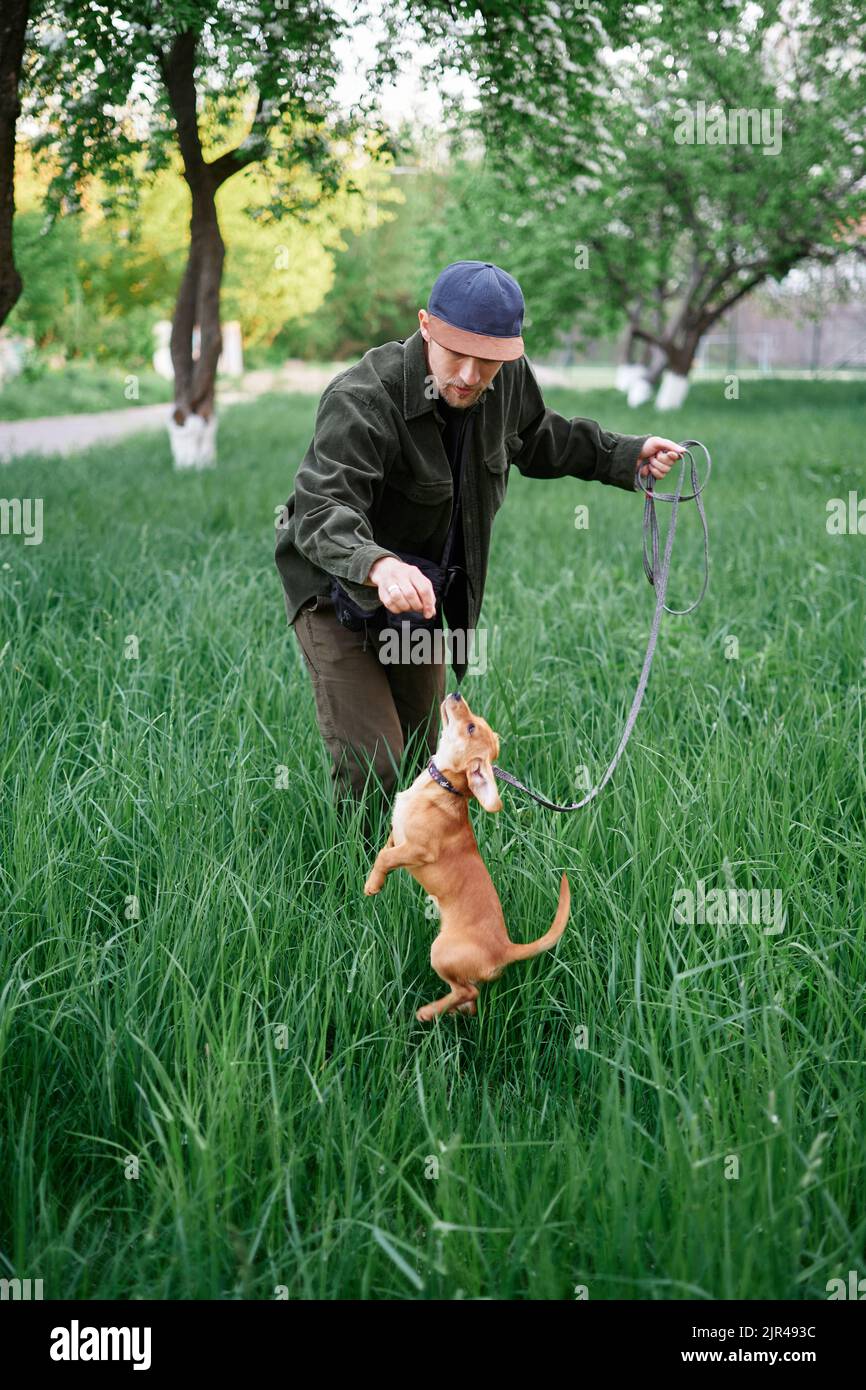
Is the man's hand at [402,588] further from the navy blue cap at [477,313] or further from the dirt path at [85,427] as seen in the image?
the dirt path at [85,427]

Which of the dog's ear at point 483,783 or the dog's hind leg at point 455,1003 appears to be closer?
the dog's ear at point 483,783

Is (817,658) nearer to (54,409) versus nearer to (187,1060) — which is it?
(187,1060)

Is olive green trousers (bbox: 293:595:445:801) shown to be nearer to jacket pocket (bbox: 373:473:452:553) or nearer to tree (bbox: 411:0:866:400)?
jacket pocket (bbox: 373:473:452:553)

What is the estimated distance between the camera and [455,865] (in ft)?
7.41

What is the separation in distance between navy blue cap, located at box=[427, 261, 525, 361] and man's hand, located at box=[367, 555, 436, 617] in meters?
0.56

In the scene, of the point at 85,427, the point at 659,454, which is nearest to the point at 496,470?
the point at 659,454

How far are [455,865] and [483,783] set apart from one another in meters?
0.29

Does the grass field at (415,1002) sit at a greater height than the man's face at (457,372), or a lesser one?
lesser

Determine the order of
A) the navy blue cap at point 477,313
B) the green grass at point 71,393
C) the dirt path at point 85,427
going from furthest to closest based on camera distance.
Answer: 1. the green grass at point 71,393
2. the dirt path at point 85,427
3. the navy blue cap at point 477,313

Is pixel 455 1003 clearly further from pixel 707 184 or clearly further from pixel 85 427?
pixel 85 427

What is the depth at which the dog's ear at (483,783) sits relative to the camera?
1.97m

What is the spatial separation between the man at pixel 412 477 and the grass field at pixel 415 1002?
36 cm

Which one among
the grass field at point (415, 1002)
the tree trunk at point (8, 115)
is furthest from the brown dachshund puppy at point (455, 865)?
the tree trunk at point (8, 115)

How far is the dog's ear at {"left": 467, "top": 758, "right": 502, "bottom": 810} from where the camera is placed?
197 centimetres
